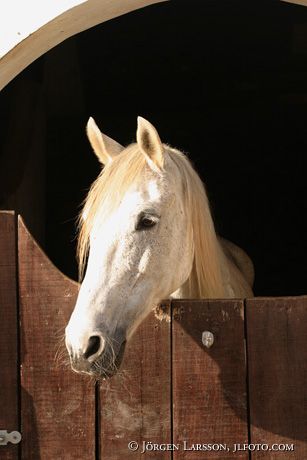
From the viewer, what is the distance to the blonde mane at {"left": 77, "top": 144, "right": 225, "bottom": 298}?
2555 millimetres

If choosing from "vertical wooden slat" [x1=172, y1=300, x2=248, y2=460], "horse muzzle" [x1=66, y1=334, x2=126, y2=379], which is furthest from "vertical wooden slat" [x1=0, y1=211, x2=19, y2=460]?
"vertical wooden slat" [x1=172, y1=300, x2=248, y2=460]

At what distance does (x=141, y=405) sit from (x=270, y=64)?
3375mm

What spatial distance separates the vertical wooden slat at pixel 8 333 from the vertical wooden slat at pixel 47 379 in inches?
1.0

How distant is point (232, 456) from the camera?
8.38 ft

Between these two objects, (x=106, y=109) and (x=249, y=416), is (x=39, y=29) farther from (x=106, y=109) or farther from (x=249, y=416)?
(x=106, y=109)

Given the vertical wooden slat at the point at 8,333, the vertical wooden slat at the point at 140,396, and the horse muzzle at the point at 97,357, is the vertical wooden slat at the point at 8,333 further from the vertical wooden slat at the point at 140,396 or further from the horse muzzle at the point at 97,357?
the horse muzzle at the point at 97,357

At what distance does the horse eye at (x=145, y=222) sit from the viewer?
2523mm

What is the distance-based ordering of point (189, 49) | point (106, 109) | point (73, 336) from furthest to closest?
point (106, 109) → point (189, 49) → point (73, 336)

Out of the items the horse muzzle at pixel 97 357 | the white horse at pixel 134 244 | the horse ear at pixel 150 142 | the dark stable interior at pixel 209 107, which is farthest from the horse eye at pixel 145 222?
the dark stable interior at pixel 209 107

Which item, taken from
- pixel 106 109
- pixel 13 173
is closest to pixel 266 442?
pixel 13 173

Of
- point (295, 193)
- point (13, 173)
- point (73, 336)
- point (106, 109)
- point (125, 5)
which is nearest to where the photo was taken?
point (73, 336)

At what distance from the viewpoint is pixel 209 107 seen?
20.1 feet

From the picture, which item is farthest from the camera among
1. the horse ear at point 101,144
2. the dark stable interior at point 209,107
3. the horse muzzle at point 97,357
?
the dark stable interior at point 209,107

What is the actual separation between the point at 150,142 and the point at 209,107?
3603 mm
